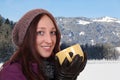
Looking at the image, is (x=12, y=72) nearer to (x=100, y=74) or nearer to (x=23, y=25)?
(x=23, y=25)

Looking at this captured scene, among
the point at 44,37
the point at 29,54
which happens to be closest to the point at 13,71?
the point at 29,54

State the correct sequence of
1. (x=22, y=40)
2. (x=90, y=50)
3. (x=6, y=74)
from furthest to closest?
(x=90, y=50)
(x=22, y=40)
(x=6, y=74)

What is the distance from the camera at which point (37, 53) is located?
1817mm

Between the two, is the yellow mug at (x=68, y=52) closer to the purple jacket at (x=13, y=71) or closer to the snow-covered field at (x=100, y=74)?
the purple jacket at (x=13, y=71)

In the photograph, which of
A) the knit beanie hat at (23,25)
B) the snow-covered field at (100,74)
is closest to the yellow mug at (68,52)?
the knit beanie hat at (23,25)

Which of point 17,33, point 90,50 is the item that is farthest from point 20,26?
point 90,50

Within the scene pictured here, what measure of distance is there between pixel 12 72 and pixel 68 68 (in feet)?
0.92

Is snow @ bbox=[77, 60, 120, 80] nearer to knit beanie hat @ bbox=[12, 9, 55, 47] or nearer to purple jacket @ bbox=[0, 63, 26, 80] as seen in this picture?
knit beanie hat @ bbox=[12, 9, 55, 47]

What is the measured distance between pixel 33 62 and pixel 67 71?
0.58 feet

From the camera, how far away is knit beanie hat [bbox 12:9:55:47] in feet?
6.04

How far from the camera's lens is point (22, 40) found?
1.83m

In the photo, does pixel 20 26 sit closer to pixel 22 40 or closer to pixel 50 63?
pixel 22 40

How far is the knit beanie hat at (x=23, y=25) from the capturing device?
6.04ft

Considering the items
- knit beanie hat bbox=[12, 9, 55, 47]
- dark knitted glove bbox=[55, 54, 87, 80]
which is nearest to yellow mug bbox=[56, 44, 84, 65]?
dark knitted glove bbox=[55, 54, 87, 80]
